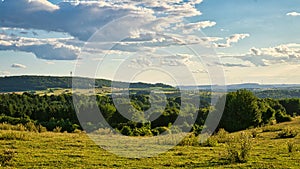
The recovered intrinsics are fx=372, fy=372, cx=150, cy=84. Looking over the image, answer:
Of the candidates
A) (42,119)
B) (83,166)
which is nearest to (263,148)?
(83,166)

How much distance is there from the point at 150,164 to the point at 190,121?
37.1 metres

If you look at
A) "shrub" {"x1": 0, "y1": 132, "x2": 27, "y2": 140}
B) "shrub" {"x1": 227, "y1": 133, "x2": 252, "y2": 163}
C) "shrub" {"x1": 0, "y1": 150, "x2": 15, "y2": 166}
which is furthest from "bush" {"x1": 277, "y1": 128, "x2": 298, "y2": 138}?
"shrub" {"x1": 0, "y1": 150, "x2": 15, "y2": 166}

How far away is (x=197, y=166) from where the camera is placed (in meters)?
17.1

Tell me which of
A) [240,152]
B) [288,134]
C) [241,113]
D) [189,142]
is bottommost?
[241,113]

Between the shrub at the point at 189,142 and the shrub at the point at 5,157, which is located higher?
the shrub at the point at 5,157

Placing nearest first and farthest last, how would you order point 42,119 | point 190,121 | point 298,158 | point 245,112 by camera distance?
point 298,158, point 190,121, point 245,112, point 42,119

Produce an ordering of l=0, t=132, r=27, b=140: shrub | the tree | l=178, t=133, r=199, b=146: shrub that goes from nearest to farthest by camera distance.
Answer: l=178, t=133, r=199, b=146: shrub → l=0, t=132, r=27, b=140: shrub → the tree

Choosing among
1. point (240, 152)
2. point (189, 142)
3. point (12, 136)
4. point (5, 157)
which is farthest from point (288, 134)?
point (5, 157)

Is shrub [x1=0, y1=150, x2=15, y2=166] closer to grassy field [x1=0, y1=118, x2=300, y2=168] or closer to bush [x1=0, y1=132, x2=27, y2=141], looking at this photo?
grassy field [x1=0, y1=118, x2=300, y2=168]

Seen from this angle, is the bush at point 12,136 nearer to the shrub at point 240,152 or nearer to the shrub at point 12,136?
the shrub at point 12,136

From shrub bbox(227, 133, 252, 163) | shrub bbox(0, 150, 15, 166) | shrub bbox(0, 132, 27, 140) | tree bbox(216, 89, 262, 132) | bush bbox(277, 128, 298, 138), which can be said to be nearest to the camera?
Answer: shrub bbox(0, 150, 15, 166)

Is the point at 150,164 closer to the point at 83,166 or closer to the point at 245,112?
the point at 83,166

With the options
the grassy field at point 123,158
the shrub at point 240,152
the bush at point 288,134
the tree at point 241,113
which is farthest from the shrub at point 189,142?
the tree at point 241,113

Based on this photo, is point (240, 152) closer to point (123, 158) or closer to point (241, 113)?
point (123, 158)
